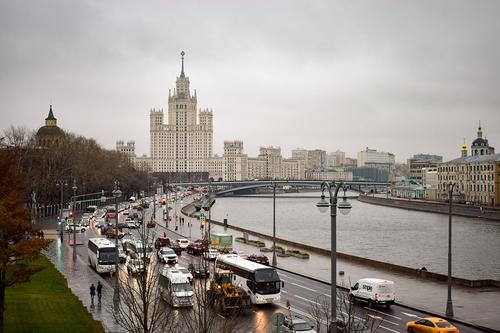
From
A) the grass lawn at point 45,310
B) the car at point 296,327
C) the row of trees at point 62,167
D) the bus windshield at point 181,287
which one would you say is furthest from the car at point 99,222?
the car at point 296,327

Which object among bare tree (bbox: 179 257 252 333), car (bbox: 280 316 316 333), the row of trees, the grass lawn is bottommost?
the grass lawn

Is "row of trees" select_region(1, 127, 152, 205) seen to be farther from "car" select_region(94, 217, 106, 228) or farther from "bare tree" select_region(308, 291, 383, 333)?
"bare tree" select_region(308, 291, 383, 333)

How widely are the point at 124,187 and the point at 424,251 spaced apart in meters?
68.3

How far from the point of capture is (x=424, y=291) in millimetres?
27016

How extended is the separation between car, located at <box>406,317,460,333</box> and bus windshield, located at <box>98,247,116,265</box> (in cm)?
1713

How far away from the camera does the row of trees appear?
6738 cm

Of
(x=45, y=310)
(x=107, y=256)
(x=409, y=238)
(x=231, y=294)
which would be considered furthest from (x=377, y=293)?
(x=409, y=238)

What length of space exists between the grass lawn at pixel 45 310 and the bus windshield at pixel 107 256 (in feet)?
13.1

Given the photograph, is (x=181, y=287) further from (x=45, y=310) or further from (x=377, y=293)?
(x=377, y=293)

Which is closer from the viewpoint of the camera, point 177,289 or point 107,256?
point 177,289

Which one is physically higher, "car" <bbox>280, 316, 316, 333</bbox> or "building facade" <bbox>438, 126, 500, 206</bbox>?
"building facade" <bbox>438, 126, 500, 206</bbox>

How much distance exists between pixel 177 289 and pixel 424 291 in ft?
38.9

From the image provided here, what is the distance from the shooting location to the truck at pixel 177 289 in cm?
2195

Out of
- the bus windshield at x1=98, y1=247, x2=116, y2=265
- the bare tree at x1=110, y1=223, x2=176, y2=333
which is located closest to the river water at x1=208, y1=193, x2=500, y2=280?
the bus windshield at x1=98, y1=247, x2=116, y2=265
